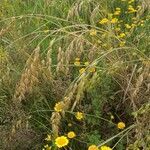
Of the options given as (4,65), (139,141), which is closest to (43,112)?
(4,65)

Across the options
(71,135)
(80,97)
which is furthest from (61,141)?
(80,97)

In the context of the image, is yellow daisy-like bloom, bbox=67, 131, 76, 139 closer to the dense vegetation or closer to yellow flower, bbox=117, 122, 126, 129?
the dense vegetation

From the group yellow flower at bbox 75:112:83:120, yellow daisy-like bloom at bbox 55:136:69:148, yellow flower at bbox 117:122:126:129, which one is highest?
yellow flower at bbox 75:112:83:120

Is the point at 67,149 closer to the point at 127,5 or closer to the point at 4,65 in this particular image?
the point at 4,65

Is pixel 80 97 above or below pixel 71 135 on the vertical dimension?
above

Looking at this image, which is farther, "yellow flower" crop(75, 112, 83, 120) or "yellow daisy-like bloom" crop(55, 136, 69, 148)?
"yellow flower" crop(75, 112, 83, 120)

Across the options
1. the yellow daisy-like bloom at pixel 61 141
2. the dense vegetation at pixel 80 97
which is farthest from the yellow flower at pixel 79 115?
the yellow daisy-like bloom at pixel 61 141

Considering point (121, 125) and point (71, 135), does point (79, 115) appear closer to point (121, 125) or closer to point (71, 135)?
point (71, 135)

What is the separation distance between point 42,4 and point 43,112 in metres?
1.16

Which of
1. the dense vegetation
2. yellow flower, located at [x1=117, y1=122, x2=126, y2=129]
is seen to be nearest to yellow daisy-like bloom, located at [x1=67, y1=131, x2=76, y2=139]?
the dense vegetation

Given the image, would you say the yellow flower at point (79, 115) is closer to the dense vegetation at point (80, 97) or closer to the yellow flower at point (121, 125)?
the dense vegetation at point (80, 97)

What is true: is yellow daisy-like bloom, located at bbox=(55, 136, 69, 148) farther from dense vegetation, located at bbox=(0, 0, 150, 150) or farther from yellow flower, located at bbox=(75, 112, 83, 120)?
yellow flower, located at bbox=(75, 112, 83, 120)

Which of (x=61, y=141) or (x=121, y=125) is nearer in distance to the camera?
(x=61, y=141)

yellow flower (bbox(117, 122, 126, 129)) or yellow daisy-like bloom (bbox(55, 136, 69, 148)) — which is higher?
yellow daisy-like bloom (bbox(55, 136, 69, 148))
